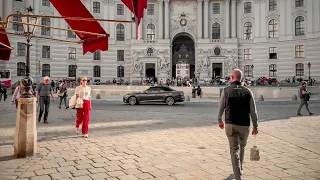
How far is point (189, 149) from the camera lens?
23.9 feet

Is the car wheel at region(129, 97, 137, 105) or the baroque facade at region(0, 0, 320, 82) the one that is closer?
the car wheel at region(129, 97, 137, 105)

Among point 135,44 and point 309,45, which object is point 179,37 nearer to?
point 135,44

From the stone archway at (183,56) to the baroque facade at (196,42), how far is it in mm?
191

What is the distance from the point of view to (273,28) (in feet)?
160

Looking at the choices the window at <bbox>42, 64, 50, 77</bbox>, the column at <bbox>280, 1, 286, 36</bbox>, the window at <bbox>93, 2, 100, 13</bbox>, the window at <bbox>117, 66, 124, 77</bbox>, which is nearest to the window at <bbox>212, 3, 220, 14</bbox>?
the column at <bbox>280, 1, 286, 36</bbox>

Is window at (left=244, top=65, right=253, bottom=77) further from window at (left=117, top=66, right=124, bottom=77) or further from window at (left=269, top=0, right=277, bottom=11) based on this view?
window at (left=117, top=66, right=124, bottom=77)

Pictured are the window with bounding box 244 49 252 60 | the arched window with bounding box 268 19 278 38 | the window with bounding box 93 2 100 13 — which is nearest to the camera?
the arched window with bounding box 268 19 278 38

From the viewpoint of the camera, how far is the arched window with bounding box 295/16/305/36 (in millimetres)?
46406

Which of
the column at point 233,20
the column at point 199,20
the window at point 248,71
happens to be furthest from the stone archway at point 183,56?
the window at point 248,71

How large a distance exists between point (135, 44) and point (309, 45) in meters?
29.4

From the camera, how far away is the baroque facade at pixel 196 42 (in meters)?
46.8

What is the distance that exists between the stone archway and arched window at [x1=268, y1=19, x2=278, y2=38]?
558 inches

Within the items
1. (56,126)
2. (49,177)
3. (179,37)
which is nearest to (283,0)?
(179,37)

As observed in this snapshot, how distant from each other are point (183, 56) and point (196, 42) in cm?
363
